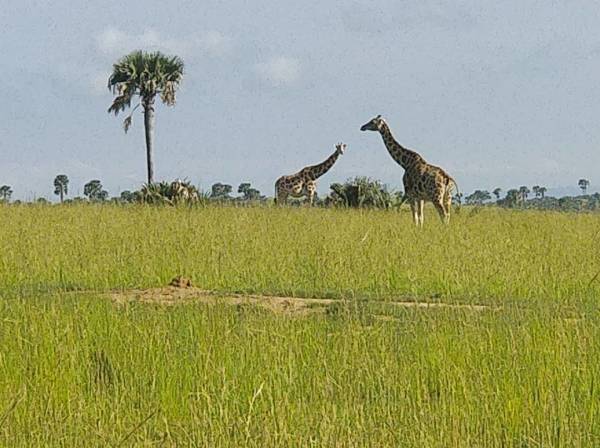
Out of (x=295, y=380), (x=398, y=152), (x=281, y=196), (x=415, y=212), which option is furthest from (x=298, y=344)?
(x=281, y=196)

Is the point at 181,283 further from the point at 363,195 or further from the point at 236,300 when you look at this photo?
the point at 363,195

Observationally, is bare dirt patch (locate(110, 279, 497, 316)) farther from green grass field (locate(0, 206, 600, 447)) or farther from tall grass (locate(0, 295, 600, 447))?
tall grass (locate(0, 295, 600, 447))

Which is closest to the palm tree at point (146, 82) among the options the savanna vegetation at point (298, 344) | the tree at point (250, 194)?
the tree at point (250, 194)

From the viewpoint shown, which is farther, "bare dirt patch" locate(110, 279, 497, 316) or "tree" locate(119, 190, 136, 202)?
"tree" locate(119, 190, 136, 202)

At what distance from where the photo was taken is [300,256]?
34.3 ft

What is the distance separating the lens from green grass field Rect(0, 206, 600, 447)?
408 cm

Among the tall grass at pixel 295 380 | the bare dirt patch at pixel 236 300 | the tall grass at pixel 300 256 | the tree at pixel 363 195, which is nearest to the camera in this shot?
the tall grass at pixel 295 380

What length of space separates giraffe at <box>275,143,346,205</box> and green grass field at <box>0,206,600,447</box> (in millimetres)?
11221

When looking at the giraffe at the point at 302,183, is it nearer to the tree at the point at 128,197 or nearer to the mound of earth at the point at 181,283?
the tree at the point at 128,197

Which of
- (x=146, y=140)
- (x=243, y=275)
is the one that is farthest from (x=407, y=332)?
(x=146, y=140)

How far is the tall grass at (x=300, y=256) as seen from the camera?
875 cm

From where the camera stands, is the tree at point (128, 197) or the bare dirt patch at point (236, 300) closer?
the bare dirt patch at point (236, 300)

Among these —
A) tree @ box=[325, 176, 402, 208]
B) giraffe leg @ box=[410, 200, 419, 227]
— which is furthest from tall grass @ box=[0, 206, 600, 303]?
tree @ box=[325, 176, 402, 208]

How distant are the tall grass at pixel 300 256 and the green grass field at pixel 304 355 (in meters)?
0.04
